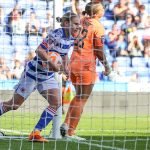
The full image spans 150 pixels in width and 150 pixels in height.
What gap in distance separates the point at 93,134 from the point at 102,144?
6.03 ft

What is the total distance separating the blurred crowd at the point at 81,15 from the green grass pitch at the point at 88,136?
0.91m

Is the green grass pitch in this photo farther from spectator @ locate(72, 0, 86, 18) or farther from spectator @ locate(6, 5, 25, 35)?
spectator @ locate(72, 0, 86, 18)

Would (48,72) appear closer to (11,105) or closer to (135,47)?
(11,105)

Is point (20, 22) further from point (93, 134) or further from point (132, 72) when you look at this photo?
point (132, 72)

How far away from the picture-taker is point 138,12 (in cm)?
1544

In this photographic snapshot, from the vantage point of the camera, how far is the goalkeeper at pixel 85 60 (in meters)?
9.16

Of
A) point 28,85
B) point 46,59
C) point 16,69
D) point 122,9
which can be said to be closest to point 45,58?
point 46,59

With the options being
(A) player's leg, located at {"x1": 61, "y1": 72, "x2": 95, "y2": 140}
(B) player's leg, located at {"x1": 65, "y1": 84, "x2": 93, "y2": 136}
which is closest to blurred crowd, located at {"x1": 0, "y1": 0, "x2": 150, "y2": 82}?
(A) player's leg, located at {"x1": 61, "y1": 72, "x2": 95, "y2": 140}

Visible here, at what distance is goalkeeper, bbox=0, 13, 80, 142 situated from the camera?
866cm

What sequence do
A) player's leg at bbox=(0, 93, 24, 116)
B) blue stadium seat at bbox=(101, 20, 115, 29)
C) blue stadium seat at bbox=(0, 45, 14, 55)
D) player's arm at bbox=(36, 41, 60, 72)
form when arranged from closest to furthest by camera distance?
player's arm at bbox=(36, 41, 60, 72)
player's leg at bbox=(0, 93, 24, 116)
blue stadium seat at bbox=(0, 45, 14, 55)
blue stadium seat at bbox=(101, 20, 115, 29)

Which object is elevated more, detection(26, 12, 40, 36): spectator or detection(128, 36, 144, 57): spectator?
detection(26, 12, 40, 36): spectator

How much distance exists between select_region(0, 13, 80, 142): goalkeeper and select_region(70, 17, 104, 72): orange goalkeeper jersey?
42 centimetres

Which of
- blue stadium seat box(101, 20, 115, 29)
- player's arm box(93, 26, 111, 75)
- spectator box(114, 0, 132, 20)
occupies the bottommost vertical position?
blue stadium seat box(101, 20, 115, 29)

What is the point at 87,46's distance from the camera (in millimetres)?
9359
